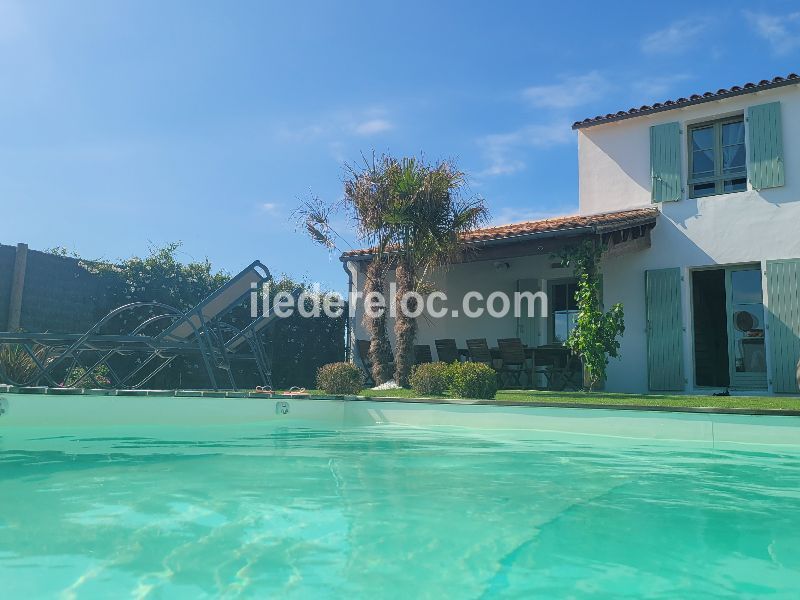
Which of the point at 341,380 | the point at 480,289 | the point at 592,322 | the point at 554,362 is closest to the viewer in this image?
the point at 341,380

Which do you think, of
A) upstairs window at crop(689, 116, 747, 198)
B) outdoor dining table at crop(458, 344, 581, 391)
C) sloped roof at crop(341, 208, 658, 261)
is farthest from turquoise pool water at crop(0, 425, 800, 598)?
upstairs window at crop(689, 116, 747, 198)

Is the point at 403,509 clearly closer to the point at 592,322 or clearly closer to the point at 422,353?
the point at 592,322

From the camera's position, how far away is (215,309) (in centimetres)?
869

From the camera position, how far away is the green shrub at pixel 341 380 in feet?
34.5

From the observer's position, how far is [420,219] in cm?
1158

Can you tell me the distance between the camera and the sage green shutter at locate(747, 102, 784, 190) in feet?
35.8

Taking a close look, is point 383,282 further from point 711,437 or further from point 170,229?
point 711,437

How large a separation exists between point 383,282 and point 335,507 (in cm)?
941

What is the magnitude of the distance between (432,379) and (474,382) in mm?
845

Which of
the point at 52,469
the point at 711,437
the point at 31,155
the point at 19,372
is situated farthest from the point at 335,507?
the point at 31,155

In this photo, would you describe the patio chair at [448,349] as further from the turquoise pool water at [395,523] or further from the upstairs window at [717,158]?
the turquoise pool water at [395,523]

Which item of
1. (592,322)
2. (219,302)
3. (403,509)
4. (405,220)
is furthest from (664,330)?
(403,509)

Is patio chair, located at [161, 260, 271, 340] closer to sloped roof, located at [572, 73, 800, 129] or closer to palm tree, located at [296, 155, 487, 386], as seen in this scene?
palm tree, located at [296, 155, 487, 386]

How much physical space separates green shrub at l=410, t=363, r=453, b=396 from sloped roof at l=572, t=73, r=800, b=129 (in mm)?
5922
